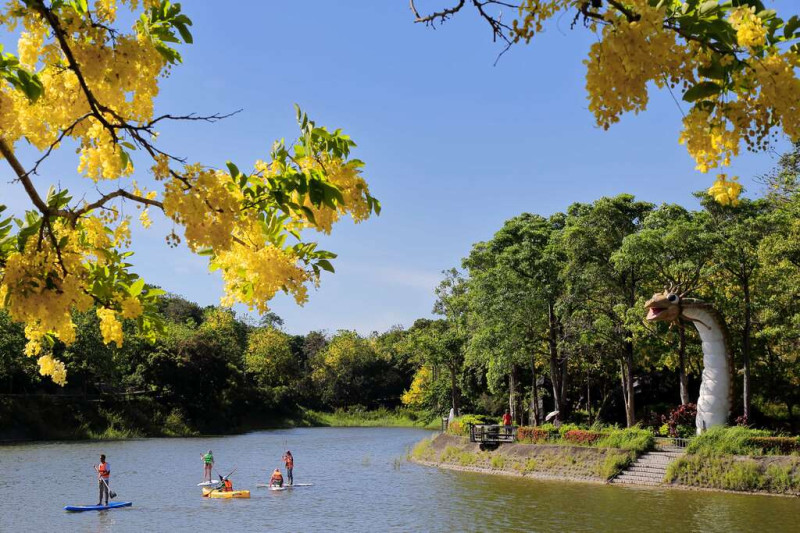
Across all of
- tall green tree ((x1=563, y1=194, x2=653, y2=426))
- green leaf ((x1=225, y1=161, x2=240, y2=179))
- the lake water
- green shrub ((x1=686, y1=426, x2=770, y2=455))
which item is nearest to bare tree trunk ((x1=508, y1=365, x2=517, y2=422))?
the lake water

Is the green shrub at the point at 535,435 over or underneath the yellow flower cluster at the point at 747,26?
underneath

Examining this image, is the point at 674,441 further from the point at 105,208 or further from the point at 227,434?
the point at 227,434

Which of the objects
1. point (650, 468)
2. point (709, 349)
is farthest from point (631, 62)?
point (709, 349)

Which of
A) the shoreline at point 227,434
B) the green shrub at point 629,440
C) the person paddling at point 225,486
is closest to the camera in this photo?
the person paddling at point 225,486

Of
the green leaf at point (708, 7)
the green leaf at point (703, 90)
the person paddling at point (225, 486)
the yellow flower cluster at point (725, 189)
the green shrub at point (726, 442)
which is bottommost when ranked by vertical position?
the person paddling at point (225, 486)

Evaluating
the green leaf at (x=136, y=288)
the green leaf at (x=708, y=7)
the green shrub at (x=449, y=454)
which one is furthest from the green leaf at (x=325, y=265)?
the green shrub at (x=449, y=454)

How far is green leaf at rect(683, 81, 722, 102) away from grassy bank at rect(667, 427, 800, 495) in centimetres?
1923

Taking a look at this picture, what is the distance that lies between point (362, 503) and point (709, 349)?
1143cm

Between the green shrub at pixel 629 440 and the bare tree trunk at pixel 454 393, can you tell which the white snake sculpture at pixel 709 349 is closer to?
the green shrub at pixel 629 440

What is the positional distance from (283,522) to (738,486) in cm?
1176

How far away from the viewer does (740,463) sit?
19594mm

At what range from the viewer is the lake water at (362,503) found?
15852 mm

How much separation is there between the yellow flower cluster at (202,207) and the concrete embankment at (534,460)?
2057 cm

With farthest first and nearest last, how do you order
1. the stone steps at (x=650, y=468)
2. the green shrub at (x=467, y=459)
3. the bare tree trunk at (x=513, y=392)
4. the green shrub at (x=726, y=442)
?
1. the bare tree trunk at (x=513, y=392)
2. the green shrub at (x=467, y=459)
3. the stone steps at (x=650, y=468)
4. the green shrub at (x=726, y=442)
